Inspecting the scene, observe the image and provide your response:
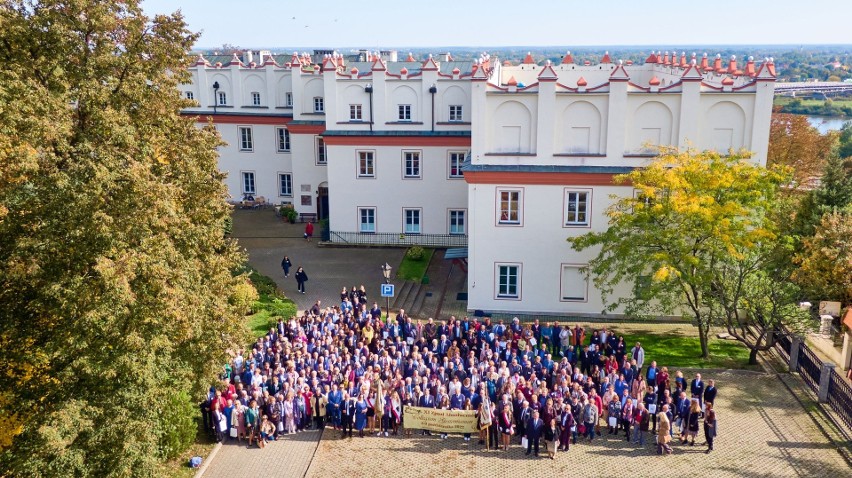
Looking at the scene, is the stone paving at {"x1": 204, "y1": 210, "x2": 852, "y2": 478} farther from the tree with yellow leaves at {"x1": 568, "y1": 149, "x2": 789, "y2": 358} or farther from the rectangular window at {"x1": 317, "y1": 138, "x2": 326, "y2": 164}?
the rectangular window at {"x1": 317, "y1": 138, "x2": 326, "y2": 164}

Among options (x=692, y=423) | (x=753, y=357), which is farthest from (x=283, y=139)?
(x=692, y=423)

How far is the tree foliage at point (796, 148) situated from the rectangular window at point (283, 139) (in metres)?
32.2

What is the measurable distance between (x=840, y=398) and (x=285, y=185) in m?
38.4

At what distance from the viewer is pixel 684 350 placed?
27438 millimetres

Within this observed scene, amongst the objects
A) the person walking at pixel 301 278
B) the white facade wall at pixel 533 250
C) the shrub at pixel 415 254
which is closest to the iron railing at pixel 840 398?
the white facade wall at pixel 533 250

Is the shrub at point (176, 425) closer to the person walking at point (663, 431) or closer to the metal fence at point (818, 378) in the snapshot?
the person walking at point (663, 431)

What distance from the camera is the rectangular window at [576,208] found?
30281 millimetres

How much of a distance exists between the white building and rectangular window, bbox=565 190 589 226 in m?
0.06

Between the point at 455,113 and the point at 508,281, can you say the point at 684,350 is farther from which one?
the point at 455,113

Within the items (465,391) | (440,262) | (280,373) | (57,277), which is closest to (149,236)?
(57,277)

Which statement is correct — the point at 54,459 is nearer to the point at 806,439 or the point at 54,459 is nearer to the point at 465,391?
the point at 465,391

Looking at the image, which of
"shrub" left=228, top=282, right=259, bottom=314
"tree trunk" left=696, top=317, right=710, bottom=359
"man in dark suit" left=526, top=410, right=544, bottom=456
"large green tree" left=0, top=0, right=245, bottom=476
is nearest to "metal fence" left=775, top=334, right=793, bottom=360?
→ "tree trunk" left=696, top=317, right=710, bottom=359

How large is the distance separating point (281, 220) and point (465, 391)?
30.7 metres

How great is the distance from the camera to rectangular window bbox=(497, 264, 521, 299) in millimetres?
31547
